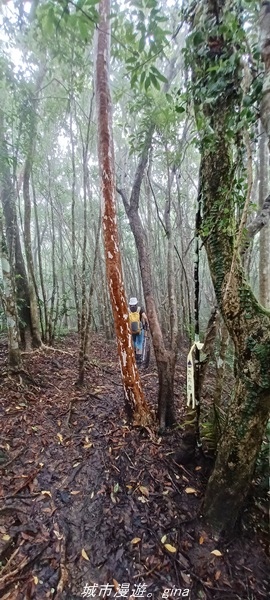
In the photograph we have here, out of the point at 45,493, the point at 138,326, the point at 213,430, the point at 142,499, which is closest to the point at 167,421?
the point at 213,430

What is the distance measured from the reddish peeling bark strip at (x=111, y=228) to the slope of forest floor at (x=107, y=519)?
1.71 ft

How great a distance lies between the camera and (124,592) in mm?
1962

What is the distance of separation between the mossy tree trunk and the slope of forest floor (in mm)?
276

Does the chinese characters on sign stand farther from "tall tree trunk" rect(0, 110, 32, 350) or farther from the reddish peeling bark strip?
"tall tree trunk" rect(0, 110, 32, 350)

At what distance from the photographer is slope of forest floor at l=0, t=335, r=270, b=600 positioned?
1.99 m

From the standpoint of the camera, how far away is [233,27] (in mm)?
1607

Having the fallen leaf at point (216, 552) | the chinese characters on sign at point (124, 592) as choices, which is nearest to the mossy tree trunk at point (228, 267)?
the fallen leaf at point (216, 552)

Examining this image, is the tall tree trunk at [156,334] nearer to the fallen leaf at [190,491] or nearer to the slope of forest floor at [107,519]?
the slope of forest floor at [107,519]

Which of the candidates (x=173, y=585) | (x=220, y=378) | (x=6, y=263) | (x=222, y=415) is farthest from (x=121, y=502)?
(x=6, y=263)

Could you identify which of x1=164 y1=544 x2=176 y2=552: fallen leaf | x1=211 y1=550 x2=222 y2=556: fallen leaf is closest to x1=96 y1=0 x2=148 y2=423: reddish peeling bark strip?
x1=164 y1=544 x2=176 y2=552: fallen leaf

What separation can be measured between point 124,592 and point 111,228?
322cm

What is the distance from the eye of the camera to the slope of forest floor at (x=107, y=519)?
199 cm

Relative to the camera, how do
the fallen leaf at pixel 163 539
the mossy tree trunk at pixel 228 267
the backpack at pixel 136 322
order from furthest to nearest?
the backpack at pixel 136 322 < the fallen leaf at pixel 163 539 < the mossy tree trunk at pixel 228 267

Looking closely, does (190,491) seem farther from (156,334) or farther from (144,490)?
(156,334)
